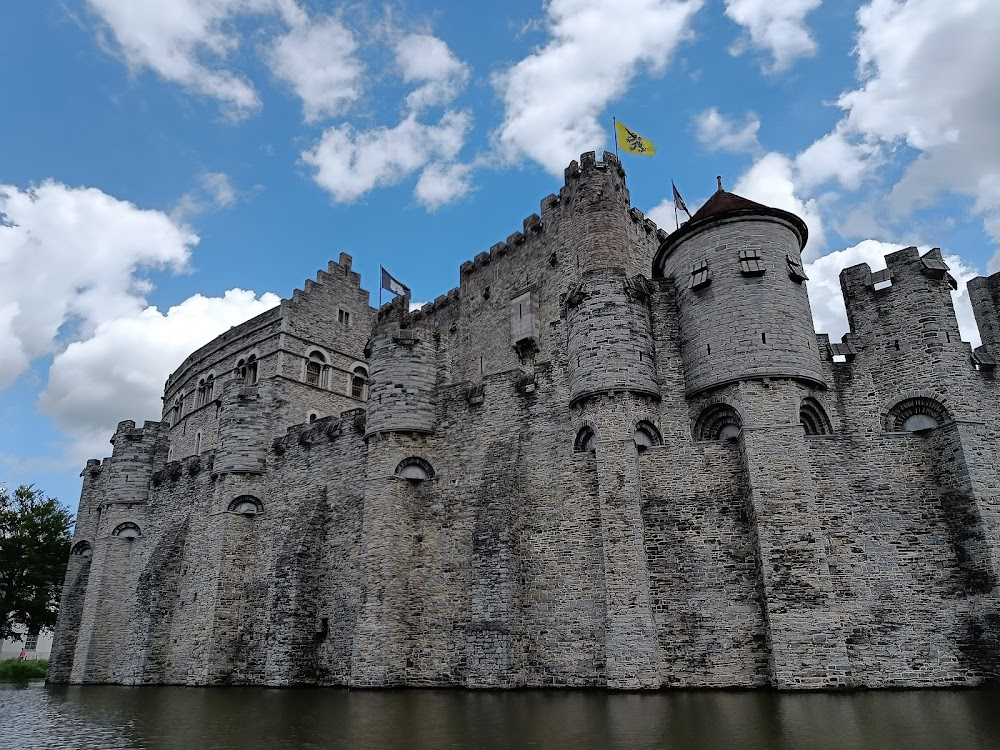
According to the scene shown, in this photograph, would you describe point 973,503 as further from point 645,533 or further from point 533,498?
point 533,498

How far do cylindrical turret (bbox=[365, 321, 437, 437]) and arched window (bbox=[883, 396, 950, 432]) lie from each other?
1124 centimetres

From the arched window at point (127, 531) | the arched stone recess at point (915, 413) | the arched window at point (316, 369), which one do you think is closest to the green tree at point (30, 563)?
the arched window at point (127, 531)

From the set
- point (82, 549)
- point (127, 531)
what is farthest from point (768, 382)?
point (82, 549)

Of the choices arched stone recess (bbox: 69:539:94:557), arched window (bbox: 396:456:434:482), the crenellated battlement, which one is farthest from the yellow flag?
arched stone recess (bbox: 69:539:94:557)

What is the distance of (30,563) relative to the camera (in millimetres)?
34156

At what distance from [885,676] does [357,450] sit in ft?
46.0

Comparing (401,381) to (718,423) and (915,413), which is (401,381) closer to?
(718,423)

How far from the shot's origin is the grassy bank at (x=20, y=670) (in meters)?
32.0

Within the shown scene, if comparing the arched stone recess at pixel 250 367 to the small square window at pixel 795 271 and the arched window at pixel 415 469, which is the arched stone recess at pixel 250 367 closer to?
the arched window at pixel 415 469

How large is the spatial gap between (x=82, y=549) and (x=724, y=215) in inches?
1113

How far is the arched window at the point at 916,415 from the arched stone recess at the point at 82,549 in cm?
2964

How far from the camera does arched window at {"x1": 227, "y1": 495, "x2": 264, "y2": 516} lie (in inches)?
932

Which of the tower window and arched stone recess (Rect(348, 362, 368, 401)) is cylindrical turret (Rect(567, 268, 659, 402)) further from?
arched stone recess (Rect(348, 362, 368, 401))

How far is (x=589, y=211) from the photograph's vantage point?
79.0 ft
